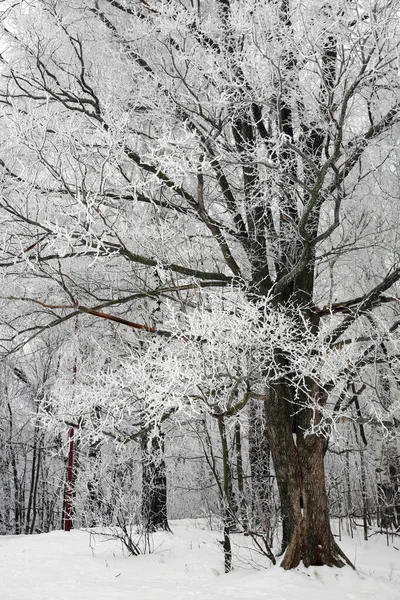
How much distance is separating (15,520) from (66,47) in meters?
16.3

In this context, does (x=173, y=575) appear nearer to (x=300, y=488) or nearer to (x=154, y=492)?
(x=300, y=488)

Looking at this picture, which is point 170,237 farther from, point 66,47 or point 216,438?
point 216,438

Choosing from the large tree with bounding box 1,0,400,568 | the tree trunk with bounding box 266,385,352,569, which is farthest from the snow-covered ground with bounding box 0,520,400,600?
the large tree with bounding box 1,0,400,568

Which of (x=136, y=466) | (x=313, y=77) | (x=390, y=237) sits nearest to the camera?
(x=313, y=77)

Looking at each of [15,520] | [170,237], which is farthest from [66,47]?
[15,520]

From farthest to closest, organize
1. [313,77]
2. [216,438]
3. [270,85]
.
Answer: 1. [216,438]
2. [313,77]
3. [270,85]

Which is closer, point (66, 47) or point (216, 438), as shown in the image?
point (66, 47)

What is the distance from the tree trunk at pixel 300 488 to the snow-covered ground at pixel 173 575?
0.56ft

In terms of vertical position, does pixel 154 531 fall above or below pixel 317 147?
below

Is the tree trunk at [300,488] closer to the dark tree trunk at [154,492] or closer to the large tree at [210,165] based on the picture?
the large tree at [210,165]

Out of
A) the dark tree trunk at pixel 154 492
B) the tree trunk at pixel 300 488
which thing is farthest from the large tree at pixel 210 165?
the dark tree trunk at pixel 154 492

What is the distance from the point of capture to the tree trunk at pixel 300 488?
233 inches

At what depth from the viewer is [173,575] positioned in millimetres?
6602

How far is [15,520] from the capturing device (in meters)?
18.4
